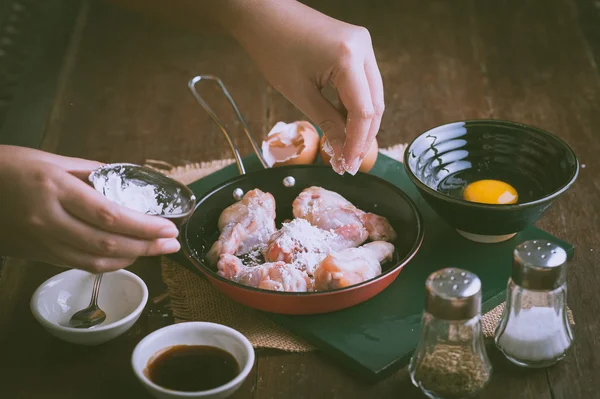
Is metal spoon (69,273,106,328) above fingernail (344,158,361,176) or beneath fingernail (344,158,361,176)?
beneath

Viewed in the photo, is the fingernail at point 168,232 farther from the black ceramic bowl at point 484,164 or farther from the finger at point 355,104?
the black ceramic bowl at point 484,164

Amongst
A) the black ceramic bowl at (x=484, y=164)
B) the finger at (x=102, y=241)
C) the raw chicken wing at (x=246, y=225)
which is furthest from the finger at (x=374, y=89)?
the finger at (x=102, y=241)

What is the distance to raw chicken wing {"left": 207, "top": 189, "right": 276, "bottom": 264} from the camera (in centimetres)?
148

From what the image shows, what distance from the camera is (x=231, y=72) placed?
2.37 meters

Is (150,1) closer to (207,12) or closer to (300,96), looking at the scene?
(207,12)

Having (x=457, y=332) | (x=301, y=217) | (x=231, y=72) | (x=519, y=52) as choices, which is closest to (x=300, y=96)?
(x=301, y=217)

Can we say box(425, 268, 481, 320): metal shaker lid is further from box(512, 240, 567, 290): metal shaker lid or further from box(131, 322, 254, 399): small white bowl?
box(131, 322, 254, 399): small white bowl

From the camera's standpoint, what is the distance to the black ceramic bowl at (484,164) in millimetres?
1464

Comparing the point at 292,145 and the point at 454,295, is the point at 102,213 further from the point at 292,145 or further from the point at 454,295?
the point at 292,145

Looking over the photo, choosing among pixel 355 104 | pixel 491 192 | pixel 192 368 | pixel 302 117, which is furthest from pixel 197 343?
pixel 302 117

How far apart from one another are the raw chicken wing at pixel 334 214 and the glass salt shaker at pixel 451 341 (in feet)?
1.23

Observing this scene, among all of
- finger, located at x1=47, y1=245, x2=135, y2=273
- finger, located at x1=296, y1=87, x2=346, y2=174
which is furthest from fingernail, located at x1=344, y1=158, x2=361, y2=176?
finger, located at x1=47, y1=245, x2=135, y2=273

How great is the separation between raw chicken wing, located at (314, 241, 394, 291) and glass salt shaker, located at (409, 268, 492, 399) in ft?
0.66

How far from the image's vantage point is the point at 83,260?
1124mm
